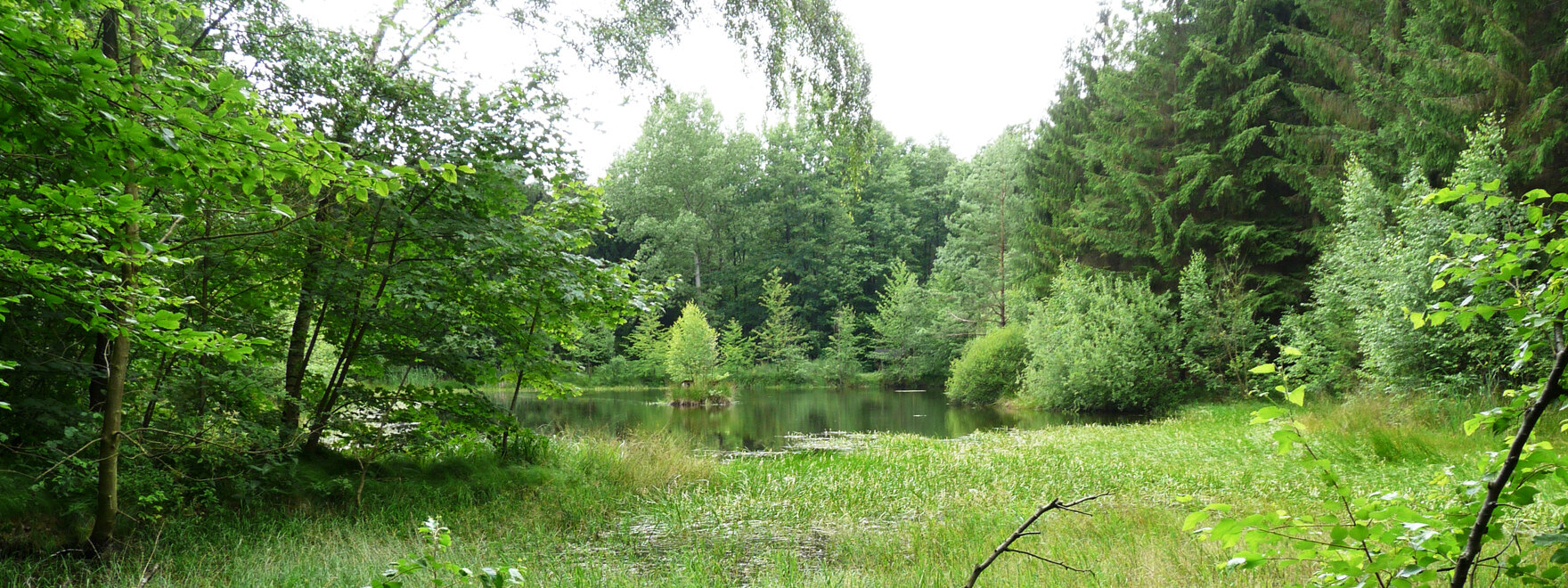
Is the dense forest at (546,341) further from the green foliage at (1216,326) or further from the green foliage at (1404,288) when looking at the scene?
the green foliage at (1216,326)

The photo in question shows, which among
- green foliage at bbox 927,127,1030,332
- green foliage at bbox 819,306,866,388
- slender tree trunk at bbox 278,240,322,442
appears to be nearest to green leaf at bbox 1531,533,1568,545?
slender tree trunk at bbox 278,240,322,442

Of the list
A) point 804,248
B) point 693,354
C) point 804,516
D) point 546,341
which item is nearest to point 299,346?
point 546,341

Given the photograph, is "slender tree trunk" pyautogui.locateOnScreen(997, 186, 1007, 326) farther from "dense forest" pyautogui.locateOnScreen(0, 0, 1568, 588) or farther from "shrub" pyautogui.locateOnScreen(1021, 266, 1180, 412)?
"dense forest" pyautogui.locateOnScreen(0, 0, 1568, 588)

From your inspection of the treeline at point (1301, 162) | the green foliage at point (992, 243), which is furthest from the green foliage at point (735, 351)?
the treeline at point (1301, 162)

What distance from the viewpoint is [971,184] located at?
3862cm

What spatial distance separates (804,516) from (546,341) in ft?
10.6

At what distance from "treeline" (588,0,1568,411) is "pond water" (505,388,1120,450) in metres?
2.30

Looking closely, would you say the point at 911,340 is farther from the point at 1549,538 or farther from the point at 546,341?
the point at 1549,538

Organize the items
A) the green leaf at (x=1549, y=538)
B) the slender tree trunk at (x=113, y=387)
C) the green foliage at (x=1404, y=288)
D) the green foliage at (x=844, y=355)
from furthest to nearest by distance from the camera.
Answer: the green foliage at (x=844, y=355), the green foliage at (x=1404, y=288), the slender tree trunk at (x=113, y=387), the green leaf at (x=1549, y=538)

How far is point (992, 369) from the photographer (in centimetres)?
2686

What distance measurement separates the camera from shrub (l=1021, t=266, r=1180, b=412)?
20031mm

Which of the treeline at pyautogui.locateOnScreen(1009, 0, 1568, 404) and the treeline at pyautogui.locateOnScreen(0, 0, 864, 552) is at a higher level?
the treeline at pyautogui.locateOnScreen(1009, 0, 1568, 404)

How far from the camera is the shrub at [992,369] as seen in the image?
2662cm

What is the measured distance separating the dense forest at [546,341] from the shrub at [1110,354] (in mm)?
1418
